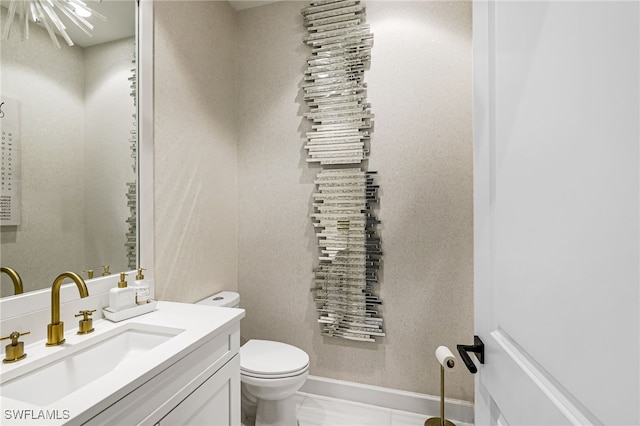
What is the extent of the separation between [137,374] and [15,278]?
575mm

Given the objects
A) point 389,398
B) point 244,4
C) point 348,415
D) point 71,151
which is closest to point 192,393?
point 71,151

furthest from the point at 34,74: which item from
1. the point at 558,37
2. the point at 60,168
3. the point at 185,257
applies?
the point at 558,37

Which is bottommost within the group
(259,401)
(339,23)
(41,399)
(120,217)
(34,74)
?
(259,401)

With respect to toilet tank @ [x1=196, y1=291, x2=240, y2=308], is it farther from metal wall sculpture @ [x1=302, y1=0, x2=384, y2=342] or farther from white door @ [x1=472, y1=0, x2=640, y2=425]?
white door @ [x1=472, y1=0, x2=640, y2=425]

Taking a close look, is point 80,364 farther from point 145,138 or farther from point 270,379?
point 145,138

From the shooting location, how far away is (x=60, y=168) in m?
1.11

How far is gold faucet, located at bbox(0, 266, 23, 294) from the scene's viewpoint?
95 cm

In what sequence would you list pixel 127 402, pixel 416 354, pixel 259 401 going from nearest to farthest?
pixel 127 402
pixel 259 401
pixel 416 354

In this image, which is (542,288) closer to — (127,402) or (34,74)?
(127,402)

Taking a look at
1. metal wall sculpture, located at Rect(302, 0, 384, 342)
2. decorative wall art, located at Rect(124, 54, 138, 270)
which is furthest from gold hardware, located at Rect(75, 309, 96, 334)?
metal wall sculpture, located at Rect(302, 0, 384, 342)

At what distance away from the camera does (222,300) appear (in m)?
1.88

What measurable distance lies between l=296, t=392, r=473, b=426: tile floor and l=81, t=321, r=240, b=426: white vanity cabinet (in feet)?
2.55

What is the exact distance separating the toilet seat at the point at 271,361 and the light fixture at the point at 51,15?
1600mm

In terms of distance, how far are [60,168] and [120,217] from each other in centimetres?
31
